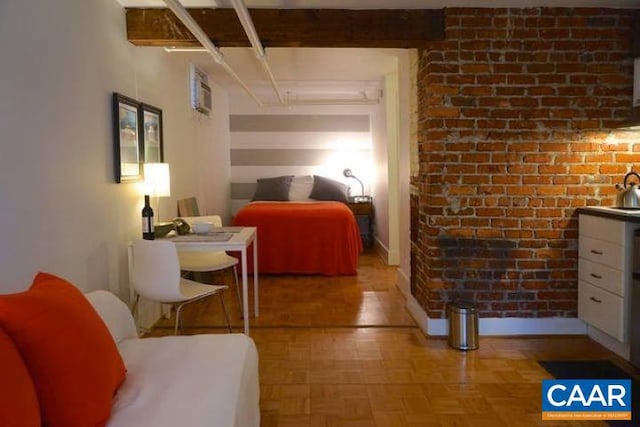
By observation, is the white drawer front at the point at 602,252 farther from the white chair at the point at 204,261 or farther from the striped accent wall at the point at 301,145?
the striped accent wall at the point at 301,145

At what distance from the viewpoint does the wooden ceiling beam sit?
3227 millimetres

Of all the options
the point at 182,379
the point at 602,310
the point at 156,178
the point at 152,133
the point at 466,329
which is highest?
the point at 152,133

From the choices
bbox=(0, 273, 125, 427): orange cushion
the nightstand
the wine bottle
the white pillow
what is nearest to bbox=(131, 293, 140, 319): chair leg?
the wine bottle

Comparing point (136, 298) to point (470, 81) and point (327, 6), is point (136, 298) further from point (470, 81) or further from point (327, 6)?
point (470, 81)

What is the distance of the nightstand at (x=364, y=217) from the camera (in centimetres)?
708

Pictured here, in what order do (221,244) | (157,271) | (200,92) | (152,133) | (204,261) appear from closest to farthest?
(157,271) → (221,244) → (152,133) → (204,261) → (200,92)

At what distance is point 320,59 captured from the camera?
4.91 metres

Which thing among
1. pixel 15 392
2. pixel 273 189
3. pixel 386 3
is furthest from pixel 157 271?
pixel 273 189

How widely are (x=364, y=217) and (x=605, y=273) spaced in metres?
4.37

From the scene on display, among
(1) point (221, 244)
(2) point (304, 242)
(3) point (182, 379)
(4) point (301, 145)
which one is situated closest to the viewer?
(3) point (182, 379)

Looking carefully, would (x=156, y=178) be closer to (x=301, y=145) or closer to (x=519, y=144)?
(x=519, y=144)

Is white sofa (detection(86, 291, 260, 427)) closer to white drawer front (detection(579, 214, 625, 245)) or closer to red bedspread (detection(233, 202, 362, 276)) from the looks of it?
white drawer front (detection(579, 214, 625, 245))

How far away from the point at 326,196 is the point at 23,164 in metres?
5.27

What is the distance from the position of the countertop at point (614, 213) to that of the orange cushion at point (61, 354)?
2729 millimetres
